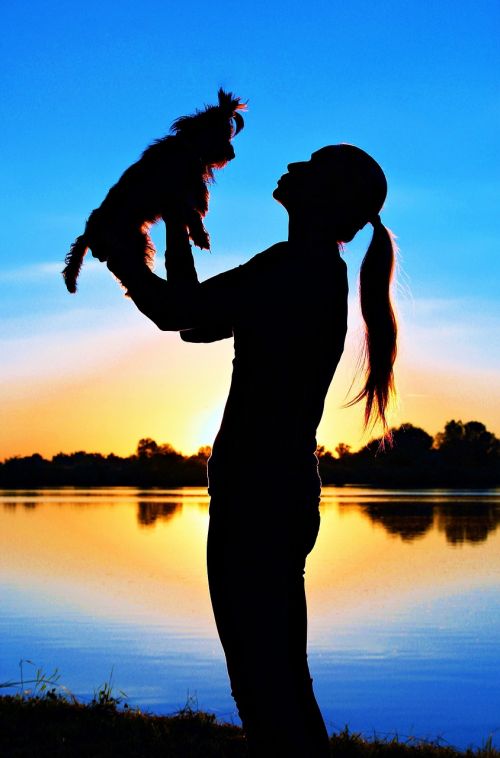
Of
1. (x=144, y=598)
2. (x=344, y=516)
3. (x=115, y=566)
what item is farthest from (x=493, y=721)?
(x=344, y=516)

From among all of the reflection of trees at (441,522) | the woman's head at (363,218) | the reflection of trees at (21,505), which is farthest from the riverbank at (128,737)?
the reflection of trees at (21,505)

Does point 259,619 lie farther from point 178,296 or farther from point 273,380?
point 178,296

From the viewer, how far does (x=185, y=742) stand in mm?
5602

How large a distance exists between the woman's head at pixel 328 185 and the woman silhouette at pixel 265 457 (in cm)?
13

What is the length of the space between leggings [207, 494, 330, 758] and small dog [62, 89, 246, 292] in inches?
31.8

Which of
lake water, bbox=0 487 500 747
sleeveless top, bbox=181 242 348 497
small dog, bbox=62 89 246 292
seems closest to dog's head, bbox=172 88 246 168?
small dog, bbox=62 89 246 292

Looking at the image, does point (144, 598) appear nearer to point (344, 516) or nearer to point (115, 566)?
point (115, 566)

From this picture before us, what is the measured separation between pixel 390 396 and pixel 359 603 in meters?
15.5

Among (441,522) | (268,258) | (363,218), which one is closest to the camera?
(268,258)

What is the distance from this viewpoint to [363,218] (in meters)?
2.94

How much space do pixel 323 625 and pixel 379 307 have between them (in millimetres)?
13079

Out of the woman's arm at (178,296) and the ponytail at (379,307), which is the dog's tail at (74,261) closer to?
the woman's arm at (178,296)

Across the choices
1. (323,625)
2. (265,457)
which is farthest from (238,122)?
(323,625)

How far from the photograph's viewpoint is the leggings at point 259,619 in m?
2.57
